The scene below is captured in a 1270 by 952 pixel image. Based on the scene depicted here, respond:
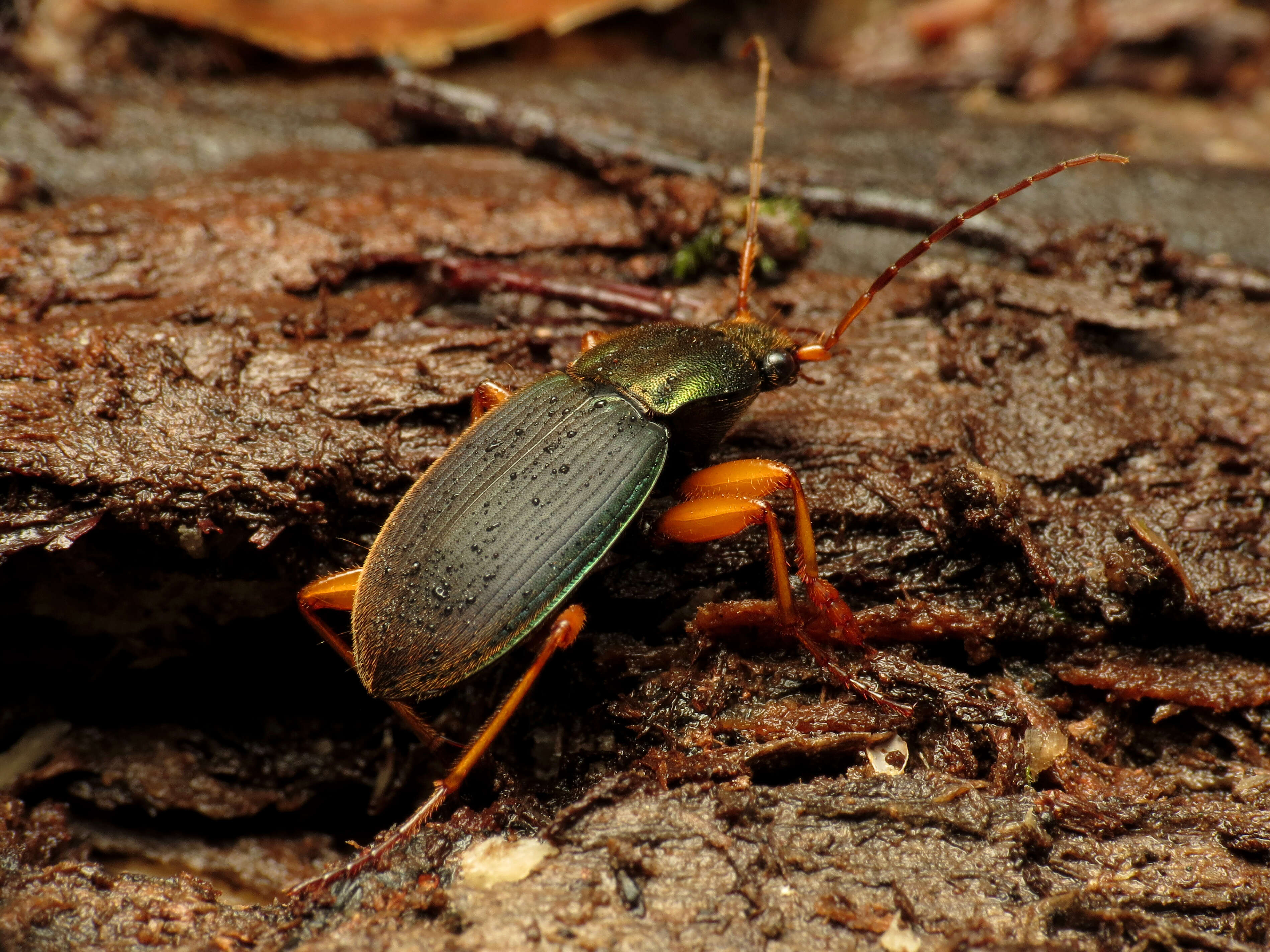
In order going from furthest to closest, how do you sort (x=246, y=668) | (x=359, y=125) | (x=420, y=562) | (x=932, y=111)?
(x=932, y=111) < (x=359, y=125) < (x=246, y=668) < (x=420, y=562)

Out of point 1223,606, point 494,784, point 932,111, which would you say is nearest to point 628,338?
point 494,784

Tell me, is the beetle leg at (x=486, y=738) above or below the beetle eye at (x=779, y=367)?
below

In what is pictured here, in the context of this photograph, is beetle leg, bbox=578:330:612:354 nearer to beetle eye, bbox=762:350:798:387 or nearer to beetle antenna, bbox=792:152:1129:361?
beetle eye, bbox=762:350:798:387

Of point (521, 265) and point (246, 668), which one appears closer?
point (246, 668)

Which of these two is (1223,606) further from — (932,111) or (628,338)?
(932,111)

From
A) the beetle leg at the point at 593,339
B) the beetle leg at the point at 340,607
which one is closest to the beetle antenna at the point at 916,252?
the beetle leg at the point at 593,339

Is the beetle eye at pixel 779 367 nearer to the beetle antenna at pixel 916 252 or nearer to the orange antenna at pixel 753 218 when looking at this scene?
the beetle antenna at pixel 916 252

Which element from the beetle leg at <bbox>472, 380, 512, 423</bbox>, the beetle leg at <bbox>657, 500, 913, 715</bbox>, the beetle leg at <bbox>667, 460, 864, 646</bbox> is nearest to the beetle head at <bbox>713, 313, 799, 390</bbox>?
the beetle leg at <bbox>667, 460, 864, 646</bbox>
